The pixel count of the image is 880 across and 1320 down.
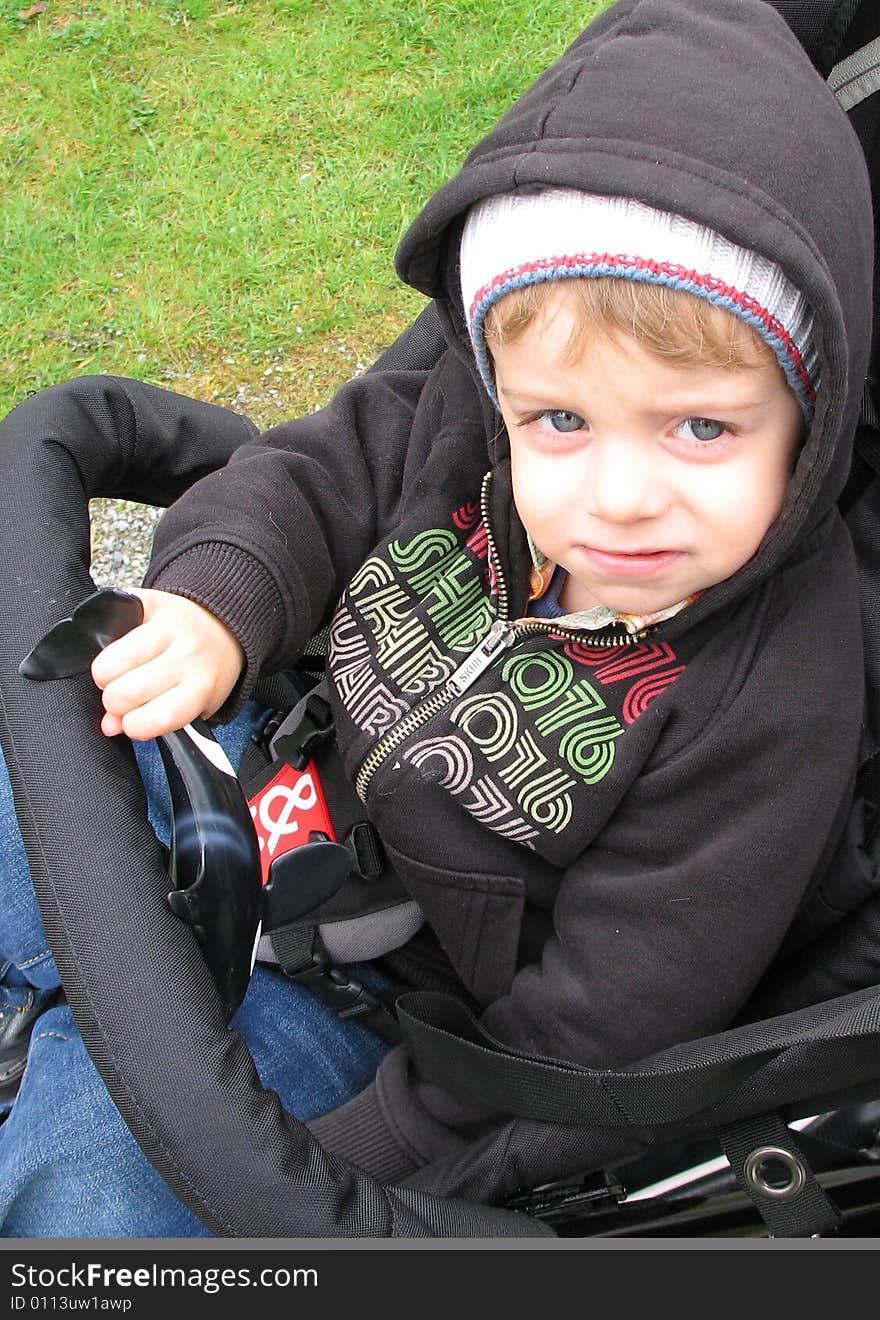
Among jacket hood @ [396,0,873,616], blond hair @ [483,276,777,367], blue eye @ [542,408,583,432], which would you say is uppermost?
jacket hood @ [396,0,873,616]

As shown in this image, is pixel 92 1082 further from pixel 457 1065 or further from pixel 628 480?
pixel 628 480

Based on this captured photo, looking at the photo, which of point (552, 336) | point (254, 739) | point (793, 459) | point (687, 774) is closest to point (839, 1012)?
point (687, 774)

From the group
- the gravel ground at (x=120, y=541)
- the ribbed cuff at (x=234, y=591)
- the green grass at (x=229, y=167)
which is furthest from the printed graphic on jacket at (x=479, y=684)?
the green grass at (x=229, y=167)

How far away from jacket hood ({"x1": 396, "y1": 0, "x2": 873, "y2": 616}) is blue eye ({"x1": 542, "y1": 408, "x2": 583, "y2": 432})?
164mm

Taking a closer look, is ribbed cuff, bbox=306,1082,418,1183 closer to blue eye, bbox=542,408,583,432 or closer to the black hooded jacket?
the black hooded jacket

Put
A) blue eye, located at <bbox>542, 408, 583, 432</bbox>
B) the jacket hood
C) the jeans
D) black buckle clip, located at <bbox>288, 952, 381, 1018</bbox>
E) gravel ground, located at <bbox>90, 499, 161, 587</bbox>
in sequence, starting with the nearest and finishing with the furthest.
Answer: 1. the jacket hood
2. blue eye, located at <bbox>542, 408, 583, 432</bbox>
3. the jeans
4. black buckle clip, located at <bbox>288, 952, 381, 1018</bbox>
5. gravel ground, located at <bbox>90, 499, 161, 587</bbox>

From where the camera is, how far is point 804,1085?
2.82 feet

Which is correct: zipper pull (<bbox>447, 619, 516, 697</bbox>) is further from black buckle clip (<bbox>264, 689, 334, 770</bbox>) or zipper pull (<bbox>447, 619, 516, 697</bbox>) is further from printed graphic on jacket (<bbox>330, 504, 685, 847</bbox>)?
black buckle clip (<bbox>264, 689, 334, 770</bbox>)

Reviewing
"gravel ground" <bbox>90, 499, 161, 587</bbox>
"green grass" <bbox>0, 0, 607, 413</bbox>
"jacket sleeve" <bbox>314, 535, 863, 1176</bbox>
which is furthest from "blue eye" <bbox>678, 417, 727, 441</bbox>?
"green grass" <bbox>0, 0, 607, 413</bbox>

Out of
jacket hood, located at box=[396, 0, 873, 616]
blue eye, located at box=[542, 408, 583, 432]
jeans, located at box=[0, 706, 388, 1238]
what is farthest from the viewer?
jeans, located at box=[0, 706, 388, 1238]

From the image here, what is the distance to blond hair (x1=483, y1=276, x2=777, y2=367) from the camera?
82 cm

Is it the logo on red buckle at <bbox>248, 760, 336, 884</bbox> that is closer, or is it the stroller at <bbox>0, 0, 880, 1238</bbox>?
A: the stroller at <bbox>0, 0, 880, 1238</bbox>

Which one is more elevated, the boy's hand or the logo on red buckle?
the boy's hand

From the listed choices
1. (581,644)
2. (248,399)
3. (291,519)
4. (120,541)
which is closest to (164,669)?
(291,519)
